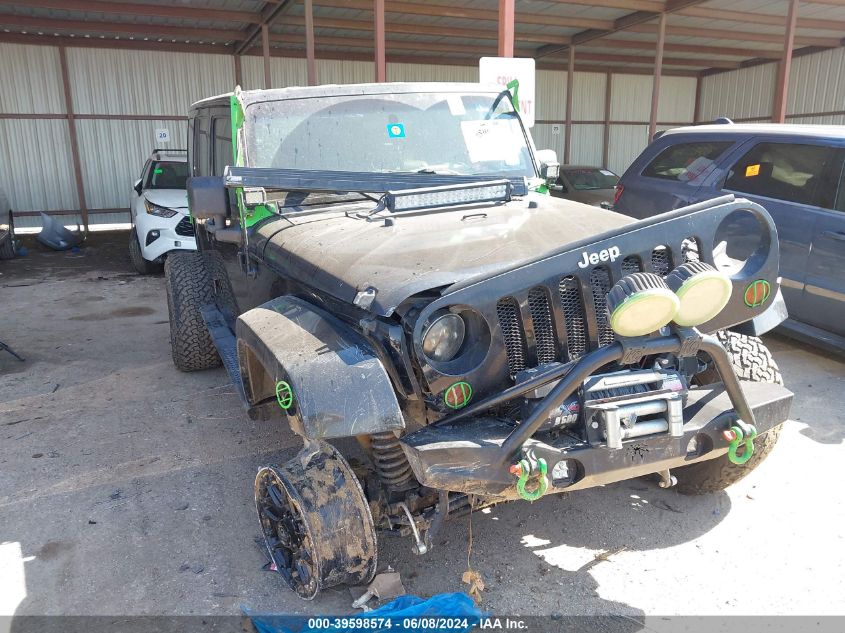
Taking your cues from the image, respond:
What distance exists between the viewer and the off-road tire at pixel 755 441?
3084 millimetres

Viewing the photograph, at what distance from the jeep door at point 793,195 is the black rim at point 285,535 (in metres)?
4.23

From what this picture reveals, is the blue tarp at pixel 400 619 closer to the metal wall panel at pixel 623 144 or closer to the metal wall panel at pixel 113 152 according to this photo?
the metal wall panel at pixel 113 152

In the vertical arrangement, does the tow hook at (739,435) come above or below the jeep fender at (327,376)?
below

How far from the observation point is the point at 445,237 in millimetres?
2787

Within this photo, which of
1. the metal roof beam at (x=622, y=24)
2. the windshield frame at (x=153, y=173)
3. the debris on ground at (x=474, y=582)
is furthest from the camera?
the metal roof beam at (x=622, y=24)

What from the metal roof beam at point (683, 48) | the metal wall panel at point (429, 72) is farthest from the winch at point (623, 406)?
the metal wall panel at point (429, 72)

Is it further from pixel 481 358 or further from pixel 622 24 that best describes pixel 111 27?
pixel 481 358

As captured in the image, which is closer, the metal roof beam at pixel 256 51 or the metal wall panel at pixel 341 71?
the metal roof beam at pixel 256 51

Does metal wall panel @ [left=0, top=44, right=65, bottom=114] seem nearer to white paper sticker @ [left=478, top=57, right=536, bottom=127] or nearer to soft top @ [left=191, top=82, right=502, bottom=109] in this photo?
white paper sticker @ [left=478, top=57, right=536, bottom=127]

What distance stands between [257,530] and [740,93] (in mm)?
21836

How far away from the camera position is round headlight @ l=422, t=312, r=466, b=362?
2.24 metres

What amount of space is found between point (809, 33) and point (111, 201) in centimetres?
1758

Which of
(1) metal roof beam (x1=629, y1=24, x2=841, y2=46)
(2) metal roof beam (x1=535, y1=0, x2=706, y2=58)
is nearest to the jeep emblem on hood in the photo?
(2) metal roof beam (x1=535, y1=0, x2=706, y2=58)

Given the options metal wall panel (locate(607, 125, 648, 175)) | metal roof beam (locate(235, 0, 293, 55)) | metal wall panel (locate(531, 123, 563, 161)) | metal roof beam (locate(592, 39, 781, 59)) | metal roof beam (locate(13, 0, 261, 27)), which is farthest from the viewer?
metal wall panel (locate(607, 125, 648, 175))
